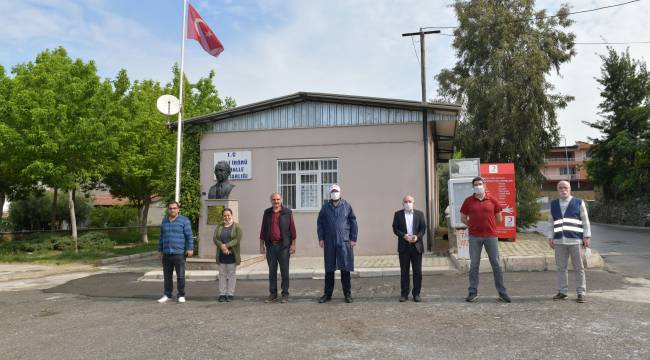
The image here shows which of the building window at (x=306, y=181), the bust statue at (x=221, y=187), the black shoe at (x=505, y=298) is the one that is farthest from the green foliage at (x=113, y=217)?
the black shoe at (x=505, y=298)

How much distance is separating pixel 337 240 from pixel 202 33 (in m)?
9.39

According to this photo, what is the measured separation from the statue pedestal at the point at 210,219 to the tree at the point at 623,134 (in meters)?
26.9

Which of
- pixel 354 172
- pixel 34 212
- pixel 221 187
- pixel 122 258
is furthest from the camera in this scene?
pixel 34 212

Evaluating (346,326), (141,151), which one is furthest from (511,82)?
(346,326)

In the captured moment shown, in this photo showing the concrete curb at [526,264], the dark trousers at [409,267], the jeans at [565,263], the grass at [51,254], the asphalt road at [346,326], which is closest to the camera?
the asphalt road at [346,326]

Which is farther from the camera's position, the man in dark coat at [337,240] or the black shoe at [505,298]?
the man in dark coat at [337,240]

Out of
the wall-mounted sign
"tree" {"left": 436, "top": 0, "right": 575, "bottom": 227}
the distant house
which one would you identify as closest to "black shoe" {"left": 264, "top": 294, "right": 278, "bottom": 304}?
the wall-mounted sign

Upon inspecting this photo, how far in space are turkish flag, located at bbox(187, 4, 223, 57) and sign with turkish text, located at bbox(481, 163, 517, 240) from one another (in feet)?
28.5

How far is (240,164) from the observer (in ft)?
47.0

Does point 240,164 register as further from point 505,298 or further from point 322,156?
point 505,298

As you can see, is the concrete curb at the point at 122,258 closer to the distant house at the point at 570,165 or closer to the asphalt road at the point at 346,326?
the asphalt road at the point at 346,326

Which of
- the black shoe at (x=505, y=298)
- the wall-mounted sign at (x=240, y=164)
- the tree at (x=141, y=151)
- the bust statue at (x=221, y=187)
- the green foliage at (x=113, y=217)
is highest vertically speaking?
the tree at (x=141, y=151)

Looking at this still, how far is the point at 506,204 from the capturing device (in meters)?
14.3

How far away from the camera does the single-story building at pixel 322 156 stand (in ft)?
43.5
